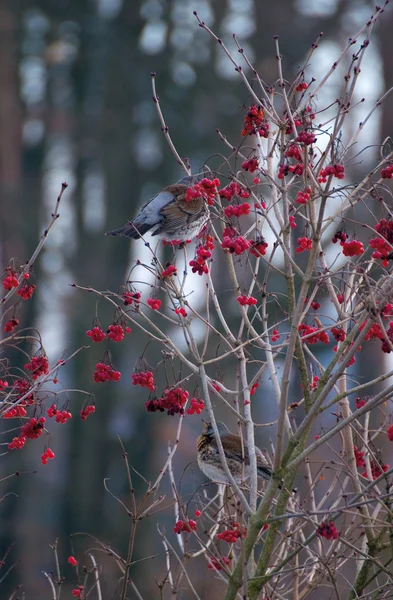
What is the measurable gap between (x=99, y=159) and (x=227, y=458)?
10537 mm

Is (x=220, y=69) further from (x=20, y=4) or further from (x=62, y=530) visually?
(x=62, y=530)

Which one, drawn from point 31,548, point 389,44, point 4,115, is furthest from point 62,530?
point 389,44

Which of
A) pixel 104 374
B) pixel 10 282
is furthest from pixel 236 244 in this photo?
pixel 10 282

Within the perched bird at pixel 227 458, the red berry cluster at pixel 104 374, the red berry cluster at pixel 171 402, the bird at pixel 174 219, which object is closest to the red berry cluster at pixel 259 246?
the red berry cluster at pixel 171 402

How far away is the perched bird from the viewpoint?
4.71 metres

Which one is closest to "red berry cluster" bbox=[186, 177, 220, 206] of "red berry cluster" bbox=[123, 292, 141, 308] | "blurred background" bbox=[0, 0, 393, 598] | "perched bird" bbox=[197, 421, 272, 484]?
"red berry cluster" bbox=[123, 292, 141, 308]

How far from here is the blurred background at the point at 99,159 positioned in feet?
45.3

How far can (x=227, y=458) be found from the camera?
491 centimetres

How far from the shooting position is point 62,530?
1429 centimetres

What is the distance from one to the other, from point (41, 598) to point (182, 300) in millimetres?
10868

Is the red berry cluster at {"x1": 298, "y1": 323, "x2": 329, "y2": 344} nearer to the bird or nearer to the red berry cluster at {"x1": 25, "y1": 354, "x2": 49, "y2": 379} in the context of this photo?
the red berry cluster at {"x1": 25, "y1": 354, "x2": 49, "y2": 379}

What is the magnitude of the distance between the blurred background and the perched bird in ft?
27.1

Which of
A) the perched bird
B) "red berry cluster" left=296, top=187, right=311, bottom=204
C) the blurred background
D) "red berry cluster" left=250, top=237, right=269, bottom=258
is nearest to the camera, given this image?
"red berry cluster" left=296, top=187, right=311, bottom=204

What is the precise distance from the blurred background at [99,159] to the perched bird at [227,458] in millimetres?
8265
